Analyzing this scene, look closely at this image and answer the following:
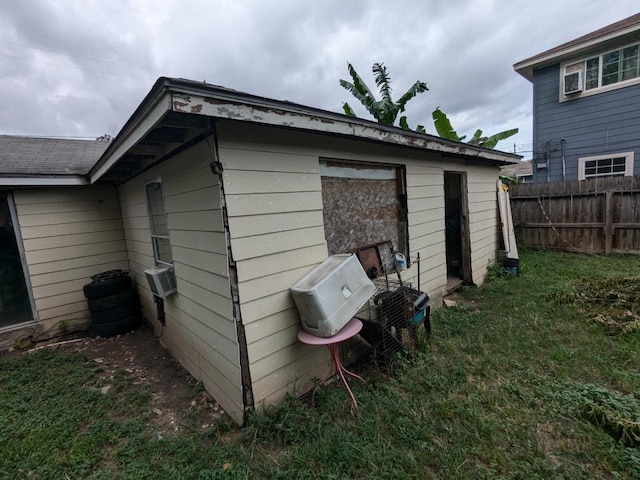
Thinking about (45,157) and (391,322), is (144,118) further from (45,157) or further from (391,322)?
(45,157)

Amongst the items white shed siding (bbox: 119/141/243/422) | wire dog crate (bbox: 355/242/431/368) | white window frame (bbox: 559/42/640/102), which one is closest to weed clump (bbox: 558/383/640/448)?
wire dog crate (bbox: 355/242/431/368)

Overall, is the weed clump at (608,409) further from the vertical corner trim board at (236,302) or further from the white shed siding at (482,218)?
the white shed siding at (482,218)

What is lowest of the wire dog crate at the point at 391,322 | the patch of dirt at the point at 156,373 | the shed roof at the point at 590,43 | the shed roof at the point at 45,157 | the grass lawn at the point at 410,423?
the patch of dirt at the point at 156,373

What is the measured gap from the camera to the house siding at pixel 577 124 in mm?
7688

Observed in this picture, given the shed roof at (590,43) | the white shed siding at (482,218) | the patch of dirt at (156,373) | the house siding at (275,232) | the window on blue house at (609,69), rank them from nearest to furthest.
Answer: the house siding at (275,232)
the patch of dirt at (156,373)
the white shed siding at (482,218)
the shed roof at (590,43)
the window on blue house at (609,69)

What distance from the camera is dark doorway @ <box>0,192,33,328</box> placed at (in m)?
4.05

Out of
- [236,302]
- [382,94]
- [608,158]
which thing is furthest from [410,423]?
[608,158]

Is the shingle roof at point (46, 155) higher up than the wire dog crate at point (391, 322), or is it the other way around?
the shingle roof at point (46, 155)

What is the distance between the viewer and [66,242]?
4.45m

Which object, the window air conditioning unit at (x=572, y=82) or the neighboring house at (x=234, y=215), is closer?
the neighboring house at (x=234, y=215)

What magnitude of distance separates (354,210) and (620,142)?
9.66 metres

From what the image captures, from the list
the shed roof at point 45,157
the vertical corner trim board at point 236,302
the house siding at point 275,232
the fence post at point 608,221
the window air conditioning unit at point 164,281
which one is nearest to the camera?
the vertical corner trim board at point 236,302

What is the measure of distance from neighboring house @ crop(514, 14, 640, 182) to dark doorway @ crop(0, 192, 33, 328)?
12789mm

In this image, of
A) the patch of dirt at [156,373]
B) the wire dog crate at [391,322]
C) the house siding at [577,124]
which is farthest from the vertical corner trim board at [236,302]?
the house siding at [577,124]
